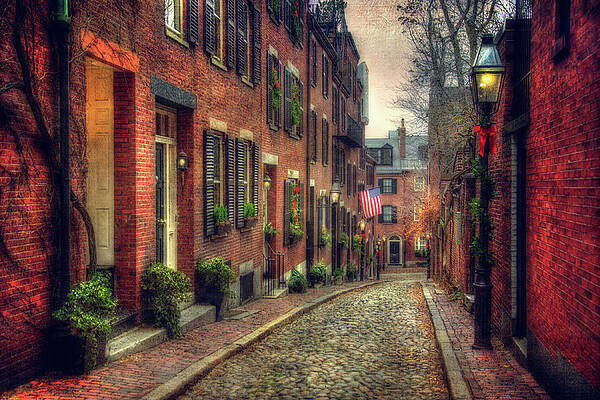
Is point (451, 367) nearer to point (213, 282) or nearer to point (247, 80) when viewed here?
point (213, 282)

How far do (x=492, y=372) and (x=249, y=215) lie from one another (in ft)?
24.1

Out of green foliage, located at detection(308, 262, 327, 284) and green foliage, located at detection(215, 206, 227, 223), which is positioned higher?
green foliage, located at detection(215, 206, 227, 223)

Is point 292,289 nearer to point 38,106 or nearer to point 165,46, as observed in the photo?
point 165,46

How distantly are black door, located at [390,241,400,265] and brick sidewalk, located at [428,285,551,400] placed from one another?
4407 centimetres

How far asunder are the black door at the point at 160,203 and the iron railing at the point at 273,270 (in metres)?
5.89

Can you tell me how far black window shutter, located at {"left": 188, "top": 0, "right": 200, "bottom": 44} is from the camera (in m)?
9.87

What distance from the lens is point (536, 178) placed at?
6.88 metres

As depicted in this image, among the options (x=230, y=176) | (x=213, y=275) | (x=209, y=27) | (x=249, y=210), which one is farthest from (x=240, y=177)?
(x=209, y=27)

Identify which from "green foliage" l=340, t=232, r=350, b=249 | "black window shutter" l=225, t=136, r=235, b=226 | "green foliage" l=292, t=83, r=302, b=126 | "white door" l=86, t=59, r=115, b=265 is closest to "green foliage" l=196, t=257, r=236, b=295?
"black window shutter" l=225, t=136, r=235, b=226

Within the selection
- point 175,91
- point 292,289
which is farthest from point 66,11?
point 292,289

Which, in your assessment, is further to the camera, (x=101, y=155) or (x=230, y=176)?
(x=230, y=176)

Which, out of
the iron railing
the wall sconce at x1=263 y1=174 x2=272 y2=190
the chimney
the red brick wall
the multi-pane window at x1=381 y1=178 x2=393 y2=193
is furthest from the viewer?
the chimney

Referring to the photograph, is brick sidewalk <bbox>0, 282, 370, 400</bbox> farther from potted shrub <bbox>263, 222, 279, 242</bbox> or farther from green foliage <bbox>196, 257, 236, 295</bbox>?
potted shrub <bbox>263, 222, 279, 242</bbox>

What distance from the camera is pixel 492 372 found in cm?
703
